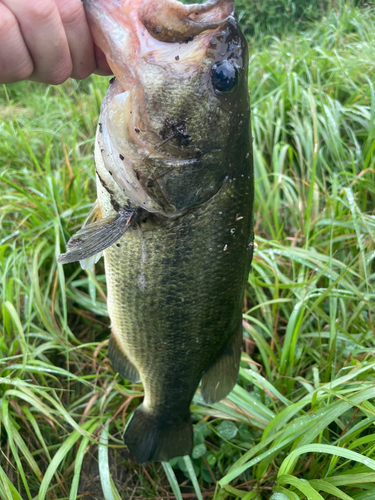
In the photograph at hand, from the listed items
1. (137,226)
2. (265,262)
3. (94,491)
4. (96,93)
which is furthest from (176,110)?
(96,93)

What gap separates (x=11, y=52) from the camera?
1.02 m

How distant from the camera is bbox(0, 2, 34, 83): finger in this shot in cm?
96

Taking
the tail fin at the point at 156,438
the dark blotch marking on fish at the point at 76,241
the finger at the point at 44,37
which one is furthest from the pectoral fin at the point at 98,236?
the tail fin at the point at 156,438

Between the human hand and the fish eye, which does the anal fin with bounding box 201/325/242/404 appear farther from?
the human hand

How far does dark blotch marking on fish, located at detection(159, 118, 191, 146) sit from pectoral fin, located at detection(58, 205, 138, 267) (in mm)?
285

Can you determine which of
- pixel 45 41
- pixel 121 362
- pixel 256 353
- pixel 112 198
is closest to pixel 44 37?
pixel 45 41

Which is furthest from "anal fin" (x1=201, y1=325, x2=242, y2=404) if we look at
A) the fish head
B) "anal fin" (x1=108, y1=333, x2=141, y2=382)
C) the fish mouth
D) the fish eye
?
the fish mouth

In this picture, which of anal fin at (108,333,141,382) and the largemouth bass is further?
anal fin at (108,333,141,382)

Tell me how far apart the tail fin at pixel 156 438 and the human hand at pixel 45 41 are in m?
1.49

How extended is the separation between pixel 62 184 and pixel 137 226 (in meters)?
1.63

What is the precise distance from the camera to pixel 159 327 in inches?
55.2

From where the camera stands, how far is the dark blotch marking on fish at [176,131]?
1149 millimetres

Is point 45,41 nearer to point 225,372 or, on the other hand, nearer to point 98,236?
point 98,236

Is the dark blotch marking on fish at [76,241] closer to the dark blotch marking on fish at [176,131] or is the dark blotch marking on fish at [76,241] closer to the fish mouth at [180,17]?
the dark blotch marking on fish at [176,131]
